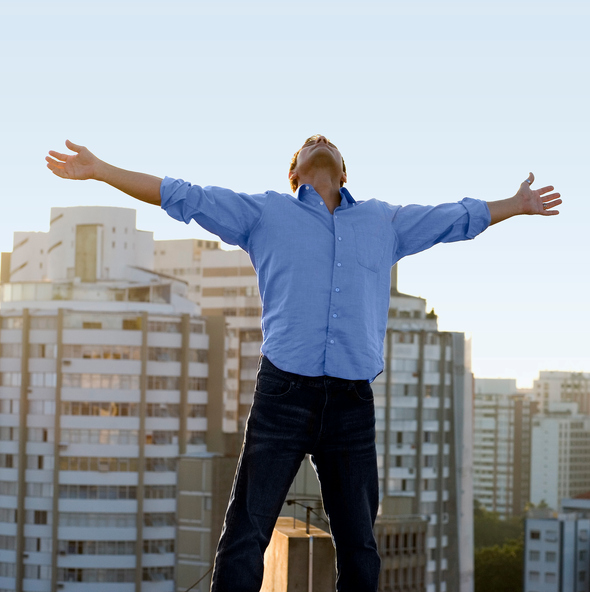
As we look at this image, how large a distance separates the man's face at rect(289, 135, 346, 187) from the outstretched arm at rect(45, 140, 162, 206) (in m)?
0.44

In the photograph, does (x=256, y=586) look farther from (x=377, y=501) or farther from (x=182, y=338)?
(x=182, y=338)

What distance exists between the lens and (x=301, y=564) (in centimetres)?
373

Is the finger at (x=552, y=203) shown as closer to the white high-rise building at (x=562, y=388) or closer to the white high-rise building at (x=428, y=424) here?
the white high-rise building at (x=428, y=424)

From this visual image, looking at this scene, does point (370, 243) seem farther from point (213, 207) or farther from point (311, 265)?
point (213, 207)

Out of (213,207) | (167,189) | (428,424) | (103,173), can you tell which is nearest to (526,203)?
(213,207)

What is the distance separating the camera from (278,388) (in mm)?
2633

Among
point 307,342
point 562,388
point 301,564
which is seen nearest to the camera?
point 307,342

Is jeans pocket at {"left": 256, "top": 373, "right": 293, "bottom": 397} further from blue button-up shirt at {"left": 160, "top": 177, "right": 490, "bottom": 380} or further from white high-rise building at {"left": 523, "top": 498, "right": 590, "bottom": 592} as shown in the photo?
white high-rise building at {"left": 523, "top": 498, "right": 590, "bottom": 592}

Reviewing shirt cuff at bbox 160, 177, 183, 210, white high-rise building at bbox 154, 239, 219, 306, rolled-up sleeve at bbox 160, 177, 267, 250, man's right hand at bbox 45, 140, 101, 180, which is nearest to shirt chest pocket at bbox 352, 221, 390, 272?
rolled-up sleeve at bbox 160, 177, 267, 250

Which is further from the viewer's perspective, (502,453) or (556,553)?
(502,453)

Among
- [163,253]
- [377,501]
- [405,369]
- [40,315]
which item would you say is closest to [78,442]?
[40,315]

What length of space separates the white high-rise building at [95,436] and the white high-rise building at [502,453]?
196 feet

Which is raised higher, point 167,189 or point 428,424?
point 167,189

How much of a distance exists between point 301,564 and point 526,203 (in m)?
1.66
